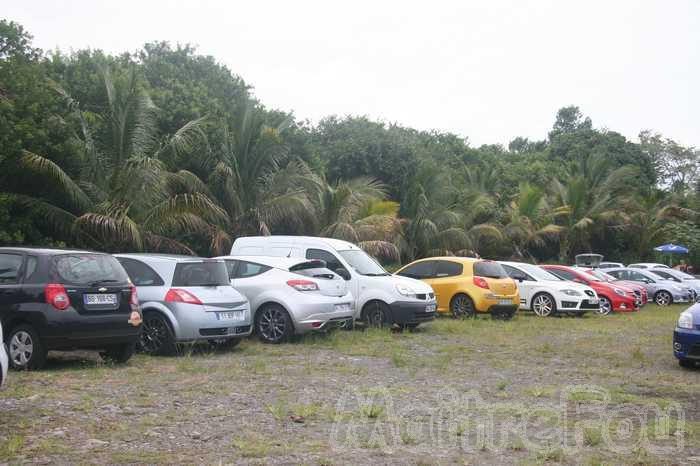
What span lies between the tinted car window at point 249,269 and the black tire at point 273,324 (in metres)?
0.67

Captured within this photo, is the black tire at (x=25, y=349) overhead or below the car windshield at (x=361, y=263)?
below

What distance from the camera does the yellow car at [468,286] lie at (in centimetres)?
1898

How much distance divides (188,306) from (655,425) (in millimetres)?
7134

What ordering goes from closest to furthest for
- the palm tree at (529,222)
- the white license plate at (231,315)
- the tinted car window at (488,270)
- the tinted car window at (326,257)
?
1. the white license plate at (231,315)
2. the tinted car window at (326,257)
3. the tinted car window at (488,270)
4. the palm tree at (529,222)

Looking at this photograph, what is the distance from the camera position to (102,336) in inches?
417

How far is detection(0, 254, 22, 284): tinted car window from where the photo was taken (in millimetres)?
10422

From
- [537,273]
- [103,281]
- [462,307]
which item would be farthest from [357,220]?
[103,281]

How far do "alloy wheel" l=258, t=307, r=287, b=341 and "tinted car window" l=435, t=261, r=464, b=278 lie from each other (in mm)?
6555

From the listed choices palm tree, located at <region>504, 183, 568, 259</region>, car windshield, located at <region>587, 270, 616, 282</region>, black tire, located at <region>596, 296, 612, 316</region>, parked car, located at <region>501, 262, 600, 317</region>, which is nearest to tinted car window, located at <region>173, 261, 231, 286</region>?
parked car, located at <region>501, 262, 600, 317</region>

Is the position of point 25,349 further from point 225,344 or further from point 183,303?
point 225,344

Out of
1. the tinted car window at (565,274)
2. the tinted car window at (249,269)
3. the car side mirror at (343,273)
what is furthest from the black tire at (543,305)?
the tinted car window at (249,269)

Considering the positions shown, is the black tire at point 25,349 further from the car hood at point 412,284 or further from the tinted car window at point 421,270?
the tinted car window at point 421,270

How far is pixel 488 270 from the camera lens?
19516 mm

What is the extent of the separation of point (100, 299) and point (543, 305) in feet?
46.9
